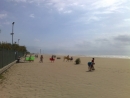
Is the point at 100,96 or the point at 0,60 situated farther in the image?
the point at 0,60

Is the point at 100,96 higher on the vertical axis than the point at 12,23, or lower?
lower

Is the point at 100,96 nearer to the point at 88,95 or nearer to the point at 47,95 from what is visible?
the point at 88,95

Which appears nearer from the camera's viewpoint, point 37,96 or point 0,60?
point 37,96

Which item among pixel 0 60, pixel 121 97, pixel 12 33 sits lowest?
pixel 121 97

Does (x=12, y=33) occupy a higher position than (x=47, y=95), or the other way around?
(x=12, y=33)

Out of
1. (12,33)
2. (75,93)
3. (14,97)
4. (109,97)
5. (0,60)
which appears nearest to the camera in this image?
(14,97)

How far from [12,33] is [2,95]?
30.5 metres

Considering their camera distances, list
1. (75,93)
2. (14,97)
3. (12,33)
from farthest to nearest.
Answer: (12,33), (75,93), (14,97)

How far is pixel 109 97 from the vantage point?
7.22 meters

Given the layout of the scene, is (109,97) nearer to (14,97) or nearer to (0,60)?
(14,97)

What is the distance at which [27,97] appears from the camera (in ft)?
22.3

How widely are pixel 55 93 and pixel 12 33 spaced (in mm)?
30288

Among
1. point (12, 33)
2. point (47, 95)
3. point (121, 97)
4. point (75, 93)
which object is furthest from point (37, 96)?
point (12, 33)

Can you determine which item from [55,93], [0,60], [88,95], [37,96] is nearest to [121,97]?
[88,95]
